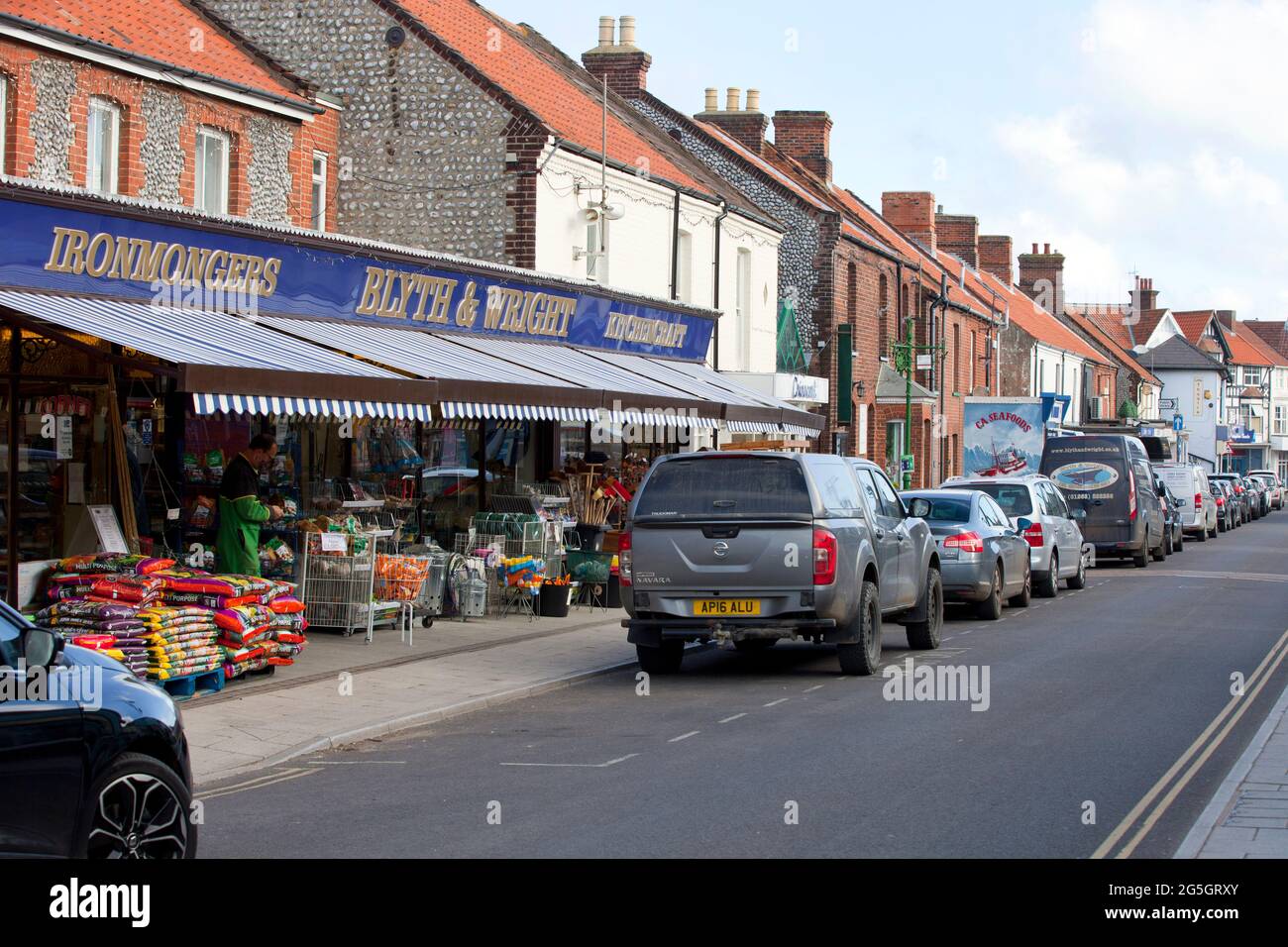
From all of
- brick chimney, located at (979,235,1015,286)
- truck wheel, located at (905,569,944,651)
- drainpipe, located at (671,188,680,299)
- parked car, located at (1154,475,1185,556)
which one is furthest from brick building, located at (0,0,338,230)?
brick chimney, located at (979,235,1015,286)

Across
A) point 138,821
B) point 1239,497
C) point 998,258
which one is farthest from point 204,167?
point 998,258

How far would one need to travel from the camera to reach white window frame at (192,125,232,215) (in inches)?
757

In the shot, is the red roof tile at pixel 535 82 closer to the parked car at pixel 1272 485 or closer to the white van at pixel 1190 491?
the white van at pixel 1190 491

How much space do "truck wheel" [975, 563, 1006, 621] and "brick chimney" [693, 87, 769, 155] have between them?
23468 millimetres

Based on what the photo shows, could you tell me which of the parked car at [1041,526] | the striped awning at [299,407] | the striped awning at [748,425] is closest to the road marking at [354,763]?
the striped awning at [299,407]

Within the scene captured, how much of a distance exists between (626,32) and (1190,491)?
20.3 metres

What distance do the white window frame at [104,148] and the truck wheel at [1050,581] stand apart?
1426 centimetres

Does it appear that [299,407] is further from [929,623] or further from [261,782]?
[929,623]

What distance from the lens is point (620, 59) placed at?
37.8 meters

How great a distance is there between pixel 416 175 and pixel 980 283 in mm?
38859

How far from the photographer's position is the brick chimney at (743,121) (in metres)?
41.6

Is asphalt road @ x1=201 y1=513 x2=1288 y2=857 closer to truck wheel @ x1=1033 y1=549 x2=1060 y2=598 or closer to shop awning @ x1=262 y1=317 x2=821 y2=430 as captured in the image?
shop awning @ x1=262 y1=317 x2=821 y2=430

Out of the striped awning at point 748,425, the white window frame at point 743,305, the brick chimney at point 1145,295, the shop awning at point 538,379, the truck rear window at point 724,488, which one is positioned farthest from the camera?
the brick chimney at point 1145,295
